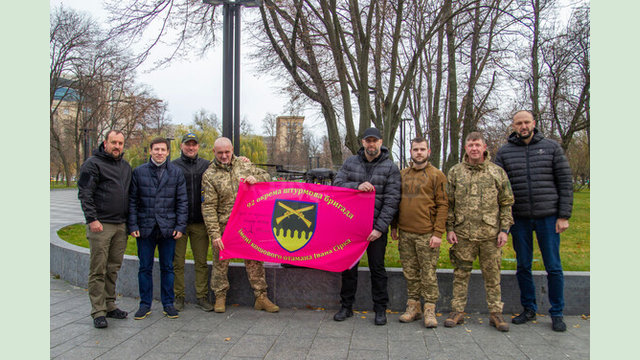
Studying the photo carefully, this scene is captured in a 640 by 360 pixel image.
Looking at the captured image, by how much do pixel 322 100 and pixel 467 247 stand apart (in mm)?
7456

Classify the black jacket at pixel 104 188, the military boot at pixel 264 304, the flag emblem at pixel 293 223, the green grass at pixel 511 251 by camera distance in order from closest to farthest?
the black jacket at pixel 104 188
the flag emblem at pixel 293 223
the military boot at pixel 264 304
the green grass at pixel 511 251

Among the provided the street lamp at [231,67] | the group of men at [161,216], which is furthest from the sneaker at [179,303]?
the street lamp at [231,67]

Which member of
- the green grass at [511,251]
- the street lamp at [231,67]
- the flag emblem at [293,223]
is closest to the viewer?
the flag emblem at [293,223]

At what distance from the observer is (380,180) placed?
4844 millimetres

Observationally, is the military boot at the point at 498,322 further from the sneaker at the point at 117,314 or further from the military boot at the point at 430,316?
the sneaker at the point at 117,314

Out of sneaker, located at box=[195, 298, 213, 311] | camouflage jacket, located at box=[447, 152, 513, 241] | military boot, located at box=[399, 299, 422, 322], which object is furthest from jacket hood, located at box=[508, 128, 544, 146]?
sneaker, located at box=[195, 298, 213, 311]

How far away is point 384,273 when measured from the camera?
4.85 meters

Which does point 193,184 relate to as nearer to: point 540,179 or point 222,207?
point 222,207

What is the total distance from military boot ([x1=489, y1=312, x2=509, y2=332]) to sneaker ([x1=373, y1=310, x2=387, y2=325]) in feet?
3.84

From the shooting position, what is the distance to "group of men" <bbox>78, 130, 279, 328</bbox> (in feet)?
15.5

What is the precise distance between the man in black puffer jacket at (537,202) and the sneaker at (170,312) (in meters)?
3.92

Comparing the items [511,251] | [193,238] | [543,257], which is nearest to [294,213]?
[193,238]

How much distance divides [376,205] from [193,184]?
2323mm

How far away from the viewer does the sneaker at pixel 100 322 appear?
460 centimetres
